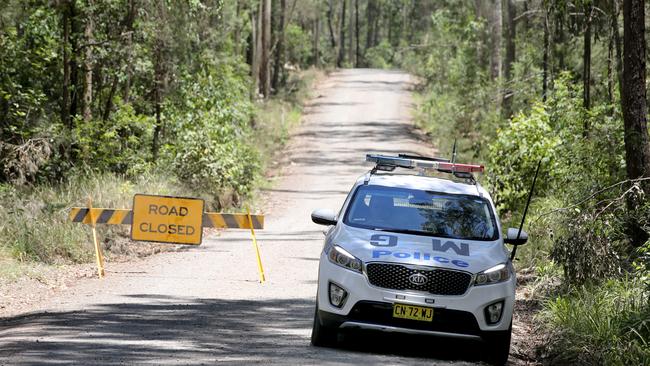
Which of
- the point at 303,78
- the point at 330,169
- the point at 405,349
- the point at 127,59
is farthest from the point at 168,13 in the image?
the point at 303,78

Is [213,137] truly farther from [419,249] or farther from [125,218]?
[419,249]

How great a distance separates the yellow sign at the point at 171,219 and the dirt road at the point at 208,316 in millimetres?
638

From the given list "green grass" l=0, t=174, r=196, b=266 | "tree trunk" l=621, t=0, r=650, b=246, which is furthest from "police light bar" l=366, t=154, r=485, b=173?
"green grass" l=0, t=174, r=196, b=266

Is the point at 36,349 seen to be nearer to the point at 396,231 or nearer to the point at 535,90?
the point at 396,231

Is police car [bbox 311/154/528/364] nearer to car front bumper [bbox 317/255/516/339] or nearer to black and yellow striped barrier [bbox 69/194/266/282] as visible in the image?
car front bumper [bbox 317/255/516/339]

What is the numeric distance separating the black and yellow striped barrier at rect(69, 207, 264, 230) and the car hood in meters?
5.36

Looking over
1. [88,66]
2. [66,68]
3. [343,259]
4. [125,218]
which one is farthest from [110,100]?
[343,259]

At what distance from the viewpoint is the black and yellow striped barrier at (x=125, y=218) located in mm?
15688

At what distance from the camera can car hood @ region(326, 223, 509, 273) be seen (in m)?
9.72

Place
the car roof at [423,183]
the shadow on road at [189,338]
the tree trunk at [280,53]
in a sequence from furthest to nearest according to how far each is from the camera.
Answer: the tree trunk at [280,53] < the car roof at [423,183] < the shadow on road at [189,338]

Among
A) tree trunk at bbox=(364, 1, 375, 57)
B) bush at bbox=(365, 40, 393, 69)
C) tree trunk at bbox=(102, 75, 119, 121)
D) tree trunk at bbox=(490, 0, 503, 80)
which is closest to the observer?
tree trunk at bbox=(102, 75, 119, 121)

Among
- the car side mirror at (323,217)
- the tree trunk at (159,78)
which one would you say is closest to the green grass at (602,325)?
the car side mirror at (323,217)

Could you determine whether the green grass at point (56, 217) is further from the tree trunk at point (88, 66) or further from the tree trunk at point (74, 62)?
the tree trunk at point (74, 62)

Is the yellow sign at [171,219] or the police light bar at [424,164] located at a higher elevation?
the police light bar at [424,164]
